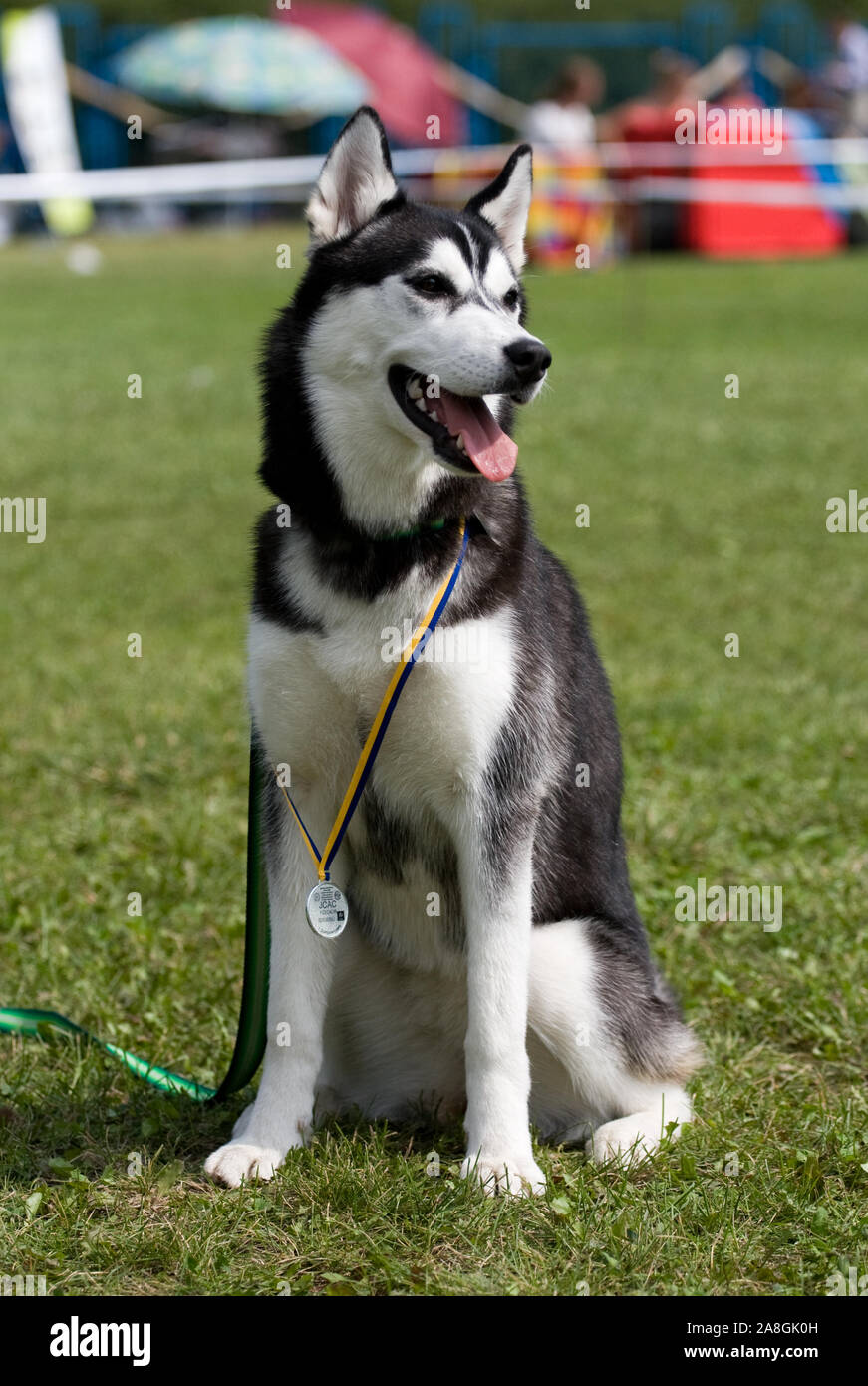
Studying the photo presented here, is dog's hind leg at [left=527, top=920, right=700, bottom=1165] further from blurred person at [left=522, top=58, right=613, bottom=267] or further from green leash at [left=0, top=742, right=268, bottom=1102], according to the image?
blurred person at [left=522, top=58, right=613, bottom=267]

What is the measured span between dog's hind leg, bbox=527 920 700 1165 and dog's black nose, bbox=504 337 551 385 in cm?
114

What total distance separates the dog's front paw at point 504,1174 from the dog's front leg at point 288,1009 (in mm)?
370

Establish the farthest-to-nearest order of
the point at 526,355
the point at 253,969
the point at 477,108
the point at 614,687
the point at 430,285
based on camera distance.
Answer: the point at 477,108 < the point at 614,687 < the point at 253,969 < the point at 430,285 < the point at 526,355

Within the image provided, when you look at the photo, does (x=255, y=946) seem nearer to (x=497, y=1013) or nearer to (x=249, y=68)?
(x=497, y=1013)

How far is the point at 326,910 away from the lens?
308 cm

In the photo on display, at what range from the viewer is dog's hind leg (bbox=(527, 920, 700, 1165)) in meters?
3.17

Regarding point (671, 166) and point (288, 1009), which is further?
point (671, 166)

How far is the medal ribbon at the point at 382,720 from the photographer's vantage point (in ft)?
9.45

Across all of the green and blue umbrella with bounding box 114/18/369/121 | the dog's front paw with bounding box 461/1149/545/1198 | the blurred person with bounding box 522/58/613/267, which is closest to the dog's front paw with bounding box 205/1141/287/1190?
the dog's front paw with bounding box 461/1149/545/1198

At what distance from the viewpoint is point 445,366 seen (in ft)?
9.21

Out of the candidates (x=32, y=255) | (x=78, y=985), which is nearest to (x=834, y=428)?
(x=78, y=985)

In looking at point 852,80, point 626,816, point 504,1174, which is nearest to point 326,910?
point 504,1174

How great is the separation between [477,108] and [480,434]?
31.9m

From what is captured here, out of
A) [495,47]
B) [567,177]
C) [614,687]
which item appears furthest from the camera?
[495,47]
